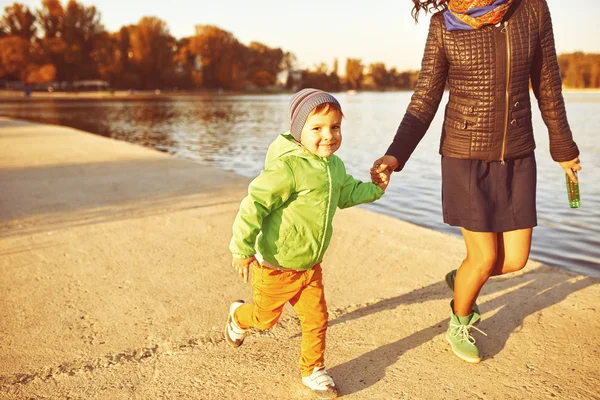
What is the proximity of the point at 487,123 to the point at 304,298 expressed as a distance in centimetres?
129

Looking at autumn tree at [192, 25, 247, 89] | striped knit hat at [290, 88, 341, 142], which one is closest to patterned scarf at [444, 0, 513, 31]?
striped knit hat at [290, 88, 341, 142]

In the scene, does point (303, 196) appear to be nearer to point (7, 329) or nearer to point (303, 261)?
point (303, 261)

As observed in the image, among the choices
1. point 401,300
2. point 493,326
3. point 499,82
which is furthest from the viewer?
point 401,300

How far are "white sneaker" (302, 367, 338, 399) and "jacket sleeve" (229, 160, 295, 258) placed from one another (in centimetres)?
69

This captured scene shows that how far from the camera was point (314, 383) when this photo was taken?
8.15 feet

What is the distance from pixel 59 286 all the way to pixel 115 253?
2.52ft

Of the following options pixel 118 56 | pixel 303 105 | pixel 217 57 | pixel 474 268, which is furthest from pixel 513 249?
pixel 217 57

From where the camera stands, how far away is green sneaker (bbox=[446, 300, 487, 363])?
2.79m

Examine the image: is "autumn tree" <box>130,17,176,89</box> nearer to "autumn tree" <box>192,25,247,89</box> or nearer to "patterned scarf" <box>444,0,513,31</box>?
"autumn tree" <box>192,25,247,89</box>

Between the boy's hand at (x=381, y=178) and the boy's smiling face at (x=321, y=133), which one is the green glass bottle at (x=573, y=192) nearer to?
the boy's hand at (x=381, y=178)

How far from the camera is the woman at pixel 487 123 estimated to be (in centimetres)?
255

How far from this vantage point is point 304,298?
2545mm

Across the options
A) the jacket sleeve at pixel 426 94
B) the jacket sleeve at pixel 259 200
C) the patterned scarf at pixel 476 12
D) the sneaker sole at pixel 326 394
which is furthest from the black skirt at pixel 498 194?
the sneaker sole at pixel 326 394

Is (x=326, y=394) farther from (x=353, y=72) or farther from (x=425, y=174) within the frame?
(x=353, y=72)
